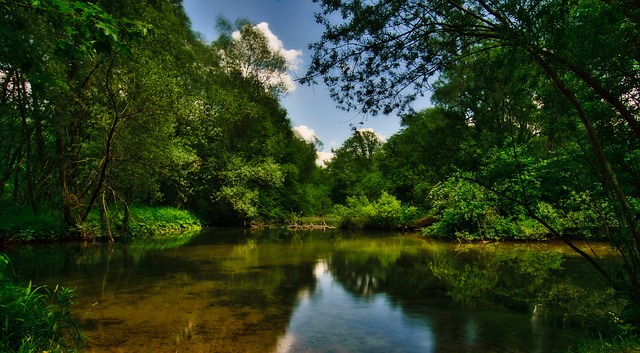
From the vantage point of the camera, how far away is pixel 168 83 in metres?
15.3

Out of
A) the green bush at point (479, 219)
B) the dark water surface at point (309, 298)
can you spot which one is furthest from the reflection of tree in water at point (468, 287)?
the green bush at point (479, 219)

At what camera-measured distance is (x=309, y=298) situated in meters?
8.33

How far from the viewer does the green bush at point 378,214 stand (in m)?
26.8

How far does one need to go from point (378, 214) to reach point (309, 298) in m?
20.1

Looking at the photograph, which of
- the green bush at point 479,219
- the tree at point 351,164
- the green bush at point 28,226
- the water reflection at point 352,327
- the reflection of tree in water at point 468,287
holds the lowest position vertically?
the water reflection at point 352,327

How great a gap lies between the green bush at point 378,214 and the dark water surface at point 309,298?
11.5m

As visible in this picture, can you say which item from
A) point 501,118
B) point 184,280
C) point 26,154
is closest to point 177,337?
point 184,280

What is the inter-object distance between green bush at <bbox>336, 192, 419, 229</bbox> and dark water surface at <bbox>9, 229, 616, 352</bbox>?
11.5m

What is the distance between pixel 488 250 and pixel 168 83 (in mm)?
15081

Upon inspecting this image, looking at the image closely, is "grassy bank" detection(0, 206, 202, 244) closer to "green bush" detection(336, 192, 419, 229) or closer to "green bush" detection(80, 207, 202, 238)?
"green bush" detection(80, 207, 202, 238)

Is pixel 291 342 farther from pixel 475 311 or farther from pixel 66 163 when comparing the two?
pixel 66 163

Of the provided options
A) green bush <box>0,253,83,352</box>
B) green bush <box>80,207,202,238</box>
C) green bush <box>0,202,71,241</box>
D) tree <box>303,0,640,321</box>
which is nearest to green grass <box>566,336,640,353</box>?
tree <box>303,0,640,321</box>

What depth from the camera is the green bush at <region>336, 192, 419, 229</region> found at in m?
26.8

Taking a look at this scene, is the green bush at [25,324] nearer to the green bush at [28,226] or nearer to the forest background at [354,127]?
the forest background at [354,127]
